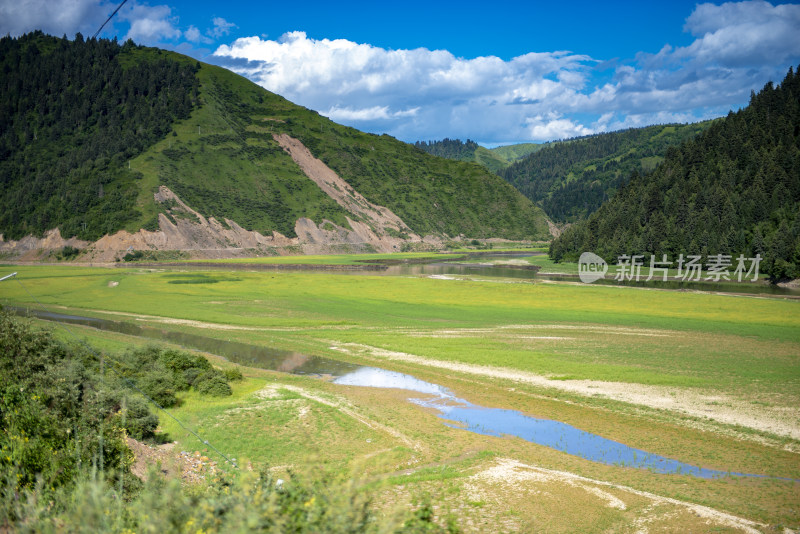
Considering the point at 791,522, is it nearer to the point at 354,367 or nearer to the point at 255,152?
the point at 354,367

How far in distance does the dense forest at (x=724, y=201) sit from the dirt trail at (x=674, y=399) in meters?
73.9

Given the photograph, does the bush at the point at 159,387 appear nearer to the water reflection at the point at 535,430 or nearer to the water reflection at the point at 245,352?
the water reflection at the point at 245,352

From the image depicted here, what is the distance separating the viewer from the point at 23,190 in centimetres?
13675

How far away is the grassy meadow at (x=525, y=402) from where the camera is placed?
13664mm

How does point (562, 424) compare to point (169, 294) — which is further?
point (169, 294)

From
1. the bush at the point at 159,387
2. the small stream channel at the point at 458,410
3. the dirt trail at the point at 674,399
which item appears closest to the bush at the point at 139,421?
the bush at the point at 159,387

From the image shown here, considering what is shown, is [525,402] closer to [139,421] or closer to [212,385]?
[212,385]

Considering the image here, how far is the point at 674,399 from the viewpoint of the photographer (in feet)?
76.7

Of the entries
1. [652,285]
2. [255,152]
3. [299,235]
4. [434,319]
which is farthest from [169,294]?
[255,152]

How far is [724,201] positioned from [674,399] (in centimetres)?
11115

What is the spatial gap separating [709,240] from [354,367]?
96.8 meters

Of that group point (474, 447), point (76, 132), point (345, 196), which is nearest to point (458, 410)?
point (474, 447)

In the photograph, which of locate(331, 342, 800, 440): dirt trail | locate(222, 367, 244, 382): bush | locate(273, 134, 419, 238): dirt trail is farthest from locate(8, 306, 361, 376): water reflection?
locate(273, 134, 419, 238): dirt trail

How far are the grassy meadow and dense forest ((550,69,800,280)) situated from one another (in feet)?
173
